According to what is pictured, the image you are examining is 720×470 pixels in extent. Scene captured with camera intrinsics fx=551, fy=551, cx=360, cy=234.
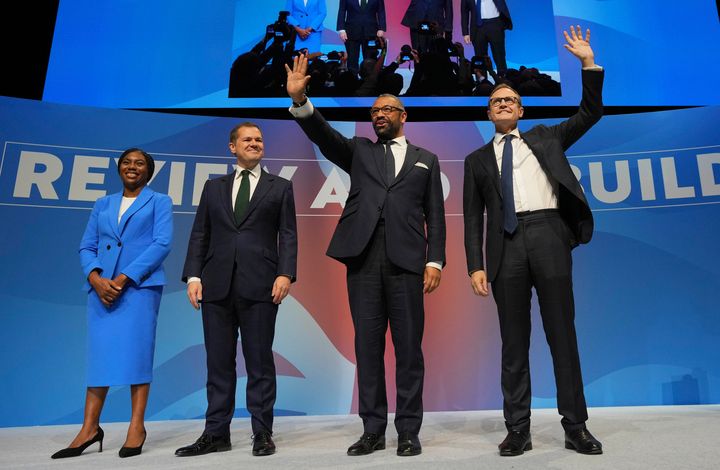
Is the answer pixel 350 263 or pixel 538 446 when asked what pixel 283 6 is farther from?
pixel 538 446

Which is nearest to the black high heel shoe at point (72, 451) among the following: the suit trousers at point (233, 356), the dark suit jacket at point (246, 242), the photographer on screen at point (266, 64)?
the suit trousers at point (233, 356)

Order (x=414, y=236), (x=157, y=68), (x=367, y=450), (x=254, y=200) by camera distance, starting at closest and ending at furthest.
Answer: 1. (x=367, y=450)
2. (x=414, y=236)
3. (x=254, y=200)
4. (x=157, y=68)

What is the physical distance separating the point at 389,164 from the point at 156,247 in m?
1.28

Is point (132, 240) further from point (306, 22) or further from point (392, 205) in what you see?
point (306, 22)

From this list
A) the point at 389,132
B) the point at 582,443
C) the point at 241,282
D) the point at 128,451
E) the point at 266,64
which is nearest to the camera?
the point at 582,443

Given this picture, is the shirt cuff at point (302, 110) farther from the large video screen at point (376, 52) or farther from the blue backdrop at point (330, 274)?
the large video screen at point (376, 52)

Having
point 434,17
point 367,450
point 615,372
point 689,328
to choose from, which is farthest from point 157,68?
point 689,328

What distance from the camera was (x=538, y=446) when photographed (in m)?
2.55

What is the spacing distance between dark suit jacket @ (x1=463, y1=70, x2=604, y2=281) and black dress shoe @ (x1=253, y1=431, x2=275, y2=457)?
4.11 ft

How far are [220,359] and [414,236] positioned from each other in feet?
3.70

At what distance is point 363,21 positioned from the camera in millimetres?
5000

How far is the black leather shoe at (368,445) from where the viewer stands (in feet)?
8.09

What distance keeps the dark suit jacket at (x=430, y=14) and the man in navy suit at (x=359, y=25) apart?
0.23 m

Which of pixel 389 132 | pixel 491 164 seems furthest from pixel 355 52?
pixel 491 164
